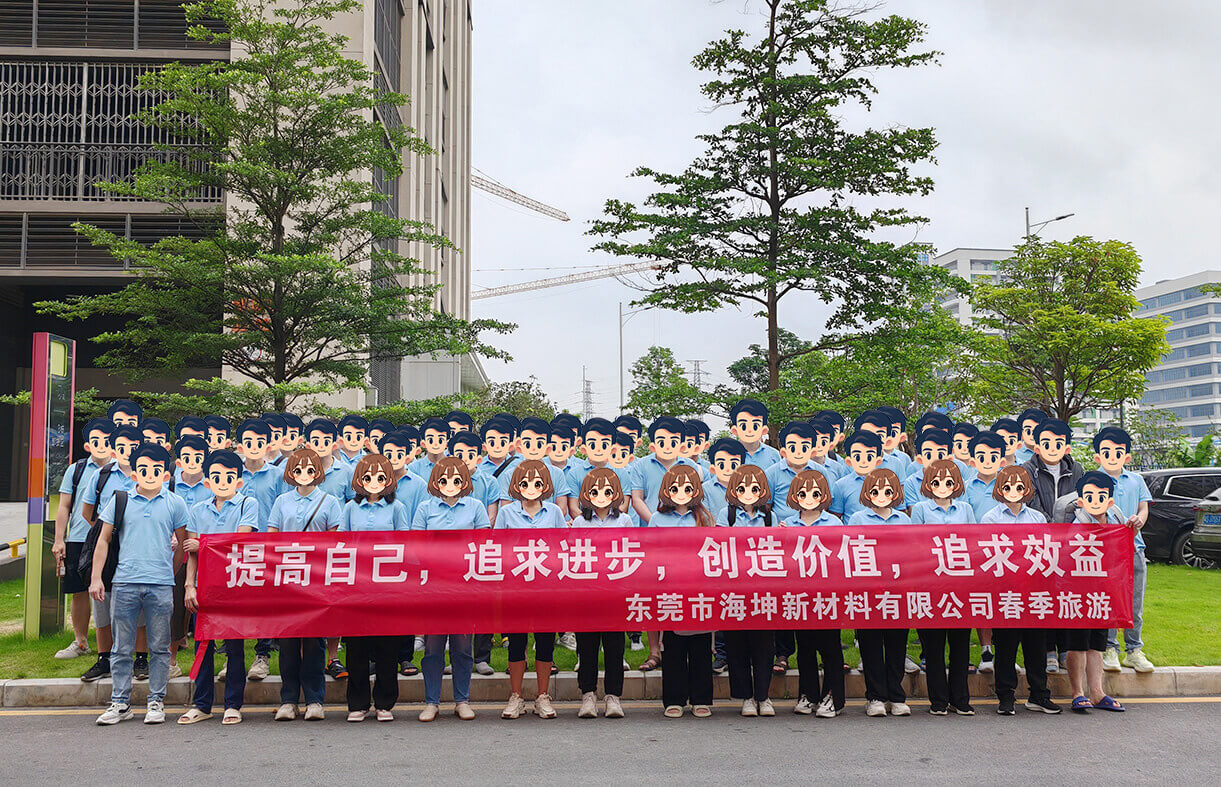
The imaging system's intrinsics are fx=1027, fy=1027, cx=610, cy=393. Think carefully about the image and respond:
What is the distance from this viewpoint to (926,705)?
7348mm

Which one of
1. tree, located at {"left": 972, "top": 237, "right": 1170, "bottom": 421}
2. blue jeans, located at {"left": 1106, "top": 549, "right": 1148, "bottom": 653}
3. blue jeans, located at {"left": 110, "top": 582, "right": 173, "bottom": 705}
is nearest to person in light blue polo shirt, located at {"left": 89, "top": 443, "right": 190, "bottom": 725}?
blue jeans, located at {"left": 110, "top": 582, "right": 173, "bottom": 705}

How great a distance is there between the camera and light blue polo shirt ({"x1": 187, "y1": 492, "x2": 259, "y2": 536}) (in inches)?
285

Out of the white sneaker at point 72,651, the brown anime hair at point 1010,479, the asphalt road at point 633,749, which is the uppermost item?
the brown anime hair at point 1010,479

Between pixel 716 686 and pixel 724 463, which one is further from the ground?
pixel 724 463

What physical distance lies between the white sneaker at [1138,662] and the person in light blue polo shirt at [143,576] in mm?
6924

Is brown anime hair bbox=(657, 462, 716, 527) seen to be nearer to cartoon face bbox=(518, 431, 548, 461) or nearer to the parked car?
→ cartoon face bbox=(518, 431, 548, 461)

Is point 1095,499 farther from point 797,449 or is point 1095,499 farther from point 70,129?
point 70,129

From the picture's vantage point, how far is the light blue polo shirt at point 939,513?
7359 mm

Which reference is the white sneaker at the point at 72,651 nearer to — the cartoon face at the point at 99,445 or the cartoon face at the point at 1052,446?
the cartoon face at the point at 99,445

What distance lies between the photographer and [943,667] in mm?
7168

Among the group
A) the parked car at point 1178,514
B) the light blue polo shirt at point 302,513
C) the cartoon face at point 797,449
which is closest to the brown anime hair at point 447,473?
the light blue polo shirt at point 302,513

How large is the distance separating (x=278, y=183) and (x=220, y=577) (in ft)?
29.3

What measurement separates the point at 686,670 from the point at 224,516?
3.44 meters

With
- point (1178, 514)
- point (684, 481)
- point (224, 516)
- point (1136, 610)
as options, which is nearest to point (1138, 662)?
Answer: point (1136, 610)
